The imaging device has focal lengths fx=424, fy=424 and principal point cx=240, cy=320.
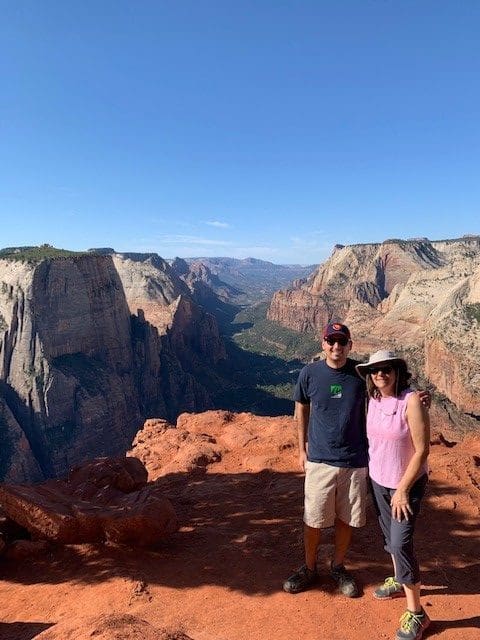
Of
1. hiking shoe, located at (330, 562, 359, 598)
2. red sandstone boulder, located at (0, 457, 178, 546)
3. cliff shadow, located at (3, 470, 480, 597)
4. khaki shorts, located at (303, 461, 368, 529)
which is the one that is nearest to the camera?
khaki shorts, located at (303, 461, 368, 529)

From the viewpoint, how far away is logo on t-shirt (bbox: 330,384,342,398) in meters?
4.85

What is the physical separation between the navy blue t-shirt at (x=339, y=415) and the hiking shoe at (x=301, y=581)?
1530 mm

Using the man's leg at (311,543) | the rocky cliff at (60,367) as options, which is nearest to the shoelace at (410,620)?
the man's leg at (311,543)

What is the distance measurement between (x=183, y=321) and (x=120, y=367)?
27776 mm

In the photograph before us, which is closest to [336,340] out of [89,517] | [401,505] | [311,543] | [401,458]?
[401,458]

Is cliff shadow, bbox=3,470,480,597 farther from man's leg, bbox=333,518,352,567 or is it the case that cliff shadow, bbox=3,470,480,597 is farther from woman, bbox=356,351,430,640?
woman, bbox=356,351,430,640

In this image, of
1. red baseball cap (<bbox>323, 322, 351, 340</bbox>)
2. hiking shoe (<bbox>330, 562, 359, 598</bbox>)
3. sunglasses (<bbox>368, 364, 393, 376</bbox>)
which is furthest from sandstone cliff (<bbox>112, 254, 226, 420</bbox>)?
sunglasses (<bbox>368, 364, 393, 376</bbox>)

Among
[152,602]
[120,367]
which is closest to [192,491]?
[152,602]

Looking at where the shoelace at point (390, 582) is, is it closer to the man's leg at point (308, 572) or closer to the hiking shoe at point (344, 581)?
the hiking shoe at point (344, 581)

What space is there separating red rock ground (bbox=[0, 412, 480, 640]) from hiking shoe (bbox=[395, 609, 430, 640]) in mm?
167

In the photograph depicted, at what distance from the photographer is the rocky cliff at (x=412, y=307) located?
195 feet

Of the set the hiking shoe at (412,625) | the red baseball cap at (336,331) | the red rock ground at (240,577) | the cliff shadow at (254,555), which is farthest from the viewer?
the cliff shadow at (254,555)

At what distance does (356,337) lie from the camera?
83.6m

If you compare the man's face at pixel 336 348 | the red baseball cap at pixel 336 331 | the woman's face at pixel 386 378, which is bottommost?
the woman's face at pixel 386 378
